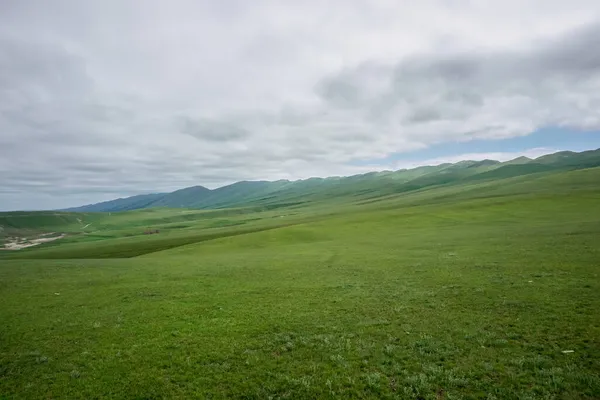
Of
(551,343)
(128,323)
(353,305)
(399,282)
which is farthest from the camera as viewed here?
(399,282)

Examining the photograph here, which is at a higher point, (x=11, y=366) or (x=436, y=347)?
(x=11, y=366)

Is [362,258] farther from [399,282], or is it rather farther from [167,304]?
[167,304]

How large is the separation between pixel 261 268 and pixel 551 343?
31.1 m

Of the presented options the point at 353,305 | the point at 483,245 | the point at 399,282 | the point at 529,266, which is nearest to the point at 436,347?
the point at 353,305

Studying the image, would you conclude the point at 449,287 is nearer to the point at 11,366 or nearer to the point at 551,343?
the point at 551,343

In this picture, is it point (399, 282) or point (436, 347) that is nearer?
point (436, 347)

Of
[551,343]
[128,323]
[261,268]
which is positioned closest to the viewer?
[551,343]

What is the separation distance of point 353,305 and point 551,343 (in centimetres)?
1223

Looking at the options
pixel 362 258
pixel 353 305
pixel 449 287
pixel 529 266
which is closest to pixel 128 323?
pixel 353 305

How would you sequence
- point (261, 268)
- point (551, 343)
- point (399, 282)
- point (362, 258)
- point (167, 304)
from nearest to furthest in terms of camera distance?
1. point (551, 343)
2. point (167, 304)
3. point (399, 282)
4. point (261, 268)
5. point (362, 258)

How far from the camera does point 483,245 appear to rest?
46.8m

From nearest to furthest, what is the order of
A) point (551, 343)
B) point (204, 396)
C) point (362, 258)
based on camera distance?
point (204, 396) → point (551, 343) → point (362, 258)

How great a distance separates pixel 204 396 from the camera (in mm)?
13836

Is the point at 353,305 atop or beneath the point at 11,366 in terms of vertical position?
beneath
